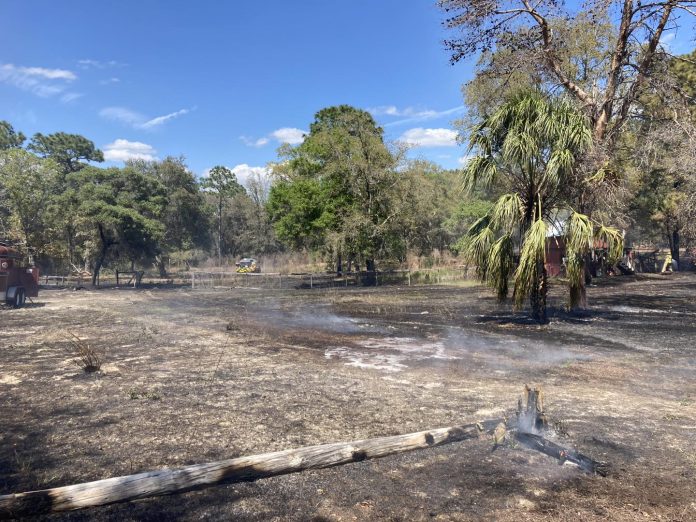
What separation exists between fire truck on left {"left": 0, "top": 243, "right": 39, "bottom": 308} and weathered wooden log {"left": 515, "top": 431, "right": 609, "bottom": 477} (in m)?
22.2

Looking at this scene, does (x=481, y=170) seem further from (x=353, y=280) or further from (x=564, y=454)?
(x=353, y=280)

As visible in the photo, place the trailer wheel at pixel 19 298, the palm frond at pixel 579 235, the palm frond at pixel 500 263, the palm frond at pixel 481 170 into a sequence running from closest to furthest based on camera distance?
the palm frond at pixel 579 235
the palm frond at pixel 500 263
the palm frond at pixel 481 170
the trailer wheel at pixel 19 298

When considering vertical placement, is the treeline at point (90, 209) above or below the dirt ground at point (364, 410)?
above

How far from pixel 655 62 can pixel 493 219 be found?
9.13m

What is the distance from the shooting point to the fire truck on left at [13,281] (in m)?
20.0

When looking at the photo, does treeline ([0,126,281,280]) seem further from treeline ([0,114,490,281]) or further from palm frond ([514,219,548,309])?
palm frond ([514,219,548,309])

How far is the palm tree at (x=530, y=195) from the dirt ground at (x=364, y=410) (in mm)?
1646

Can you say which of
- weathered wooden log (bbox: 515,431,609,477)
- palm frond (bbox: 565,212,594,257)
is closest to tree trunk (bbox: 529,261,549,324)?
palm frond (bbox: 565,212,594,257)

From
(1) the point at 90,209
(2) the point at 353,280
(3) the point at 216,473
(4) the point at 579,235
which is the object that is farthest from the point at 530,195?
(1) the point at 90,209

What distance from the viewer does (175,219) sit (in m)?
50.2

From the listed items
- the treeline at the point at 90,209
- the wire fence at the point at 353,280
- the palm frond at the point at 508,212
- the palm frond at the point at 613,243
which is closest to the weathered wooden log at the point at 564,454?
the palm frond at the point at 508,212

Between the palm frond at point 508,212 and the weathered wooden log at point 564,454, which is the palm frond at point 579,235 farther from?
the weathered wooden log at point 564,454

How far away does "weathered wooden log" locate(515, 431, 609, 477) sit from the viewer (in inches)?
175

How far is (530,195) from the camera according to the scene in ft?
43.9
